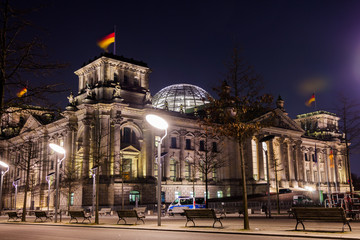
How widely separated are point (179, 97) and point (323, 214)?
282 ft

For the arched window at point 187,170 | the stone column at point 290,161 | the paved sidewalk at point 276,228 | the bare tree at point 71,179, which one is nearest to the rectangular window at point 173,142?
the arched window at point 187,170

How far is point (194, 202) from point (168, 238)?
Answer: 103 ft

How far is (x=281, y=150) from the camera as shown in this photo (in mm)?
95500

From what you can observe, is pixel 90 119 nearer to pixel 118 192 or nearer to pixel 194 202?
pixel 118 192

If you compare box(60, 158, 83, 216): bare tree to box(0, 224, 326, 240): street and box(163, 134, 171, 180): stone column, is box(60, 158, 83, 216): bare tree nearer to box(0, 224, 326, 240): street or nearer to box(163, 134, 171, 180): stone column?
box(163, 134, 171, 180): stone column

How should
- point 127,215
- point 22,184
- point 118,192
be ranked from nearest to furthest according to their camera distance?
point 127,215
point 118,192
point 22,184

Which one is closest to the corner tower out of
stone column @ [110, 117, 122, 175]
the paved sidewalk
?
stone column @ [110, 117, 122, 175]

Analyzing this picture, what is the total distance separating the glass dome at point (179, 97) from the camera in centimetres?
10475

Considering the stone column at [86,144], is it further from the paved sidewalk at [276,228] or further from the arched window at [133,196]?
the paved sidewalk at [276,228]

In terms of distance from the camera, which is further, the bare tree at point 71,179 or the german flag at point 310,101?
the german flag at point 310,101

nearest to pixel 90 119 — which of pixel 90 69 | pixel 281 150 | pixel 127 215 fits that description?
pixel 90 69

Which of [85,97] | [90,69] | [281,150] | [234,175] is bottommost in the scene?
[234,175]

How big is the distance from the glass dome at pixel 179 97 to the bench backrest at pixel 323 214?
266 ft

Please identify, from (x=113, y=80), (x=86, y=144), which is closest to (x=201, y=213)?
(x=86, y=144)
